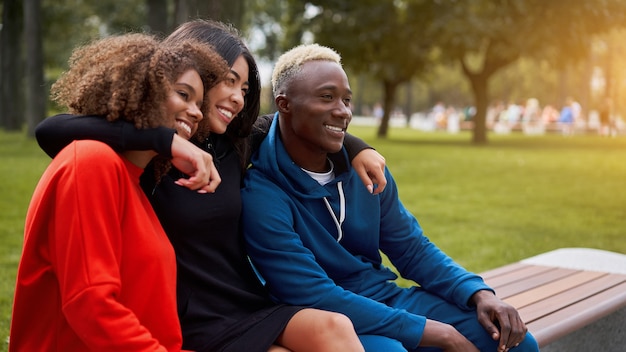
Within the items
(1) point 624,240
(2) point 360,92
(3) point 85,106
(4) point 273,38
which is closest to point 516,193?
(1) point 624,240

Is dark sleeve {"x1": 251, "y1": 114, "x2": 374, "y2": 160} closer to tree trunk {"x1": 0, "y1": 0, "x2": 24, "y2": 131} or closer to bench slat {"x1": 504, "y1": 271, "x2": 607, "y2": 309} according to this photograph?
bench slat {"x1": 504, "y1": 271, "x2": 607, "y2": 309}

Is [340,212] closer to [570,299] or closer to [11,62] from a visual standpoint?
[570,299]

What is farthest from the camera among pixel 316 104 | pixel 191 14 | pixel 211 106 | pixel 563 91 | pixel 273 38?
pixel 563 91

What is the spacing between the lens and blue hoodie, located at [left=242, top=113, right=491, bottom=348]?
2795 millimetres

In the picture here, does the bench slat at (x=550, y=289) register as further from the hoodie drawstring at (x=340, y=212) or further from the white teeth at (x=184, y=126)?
the white teeth at (x=184, y=126)

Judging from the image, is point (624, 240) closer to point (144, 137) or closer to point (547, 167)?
point (144, 137)

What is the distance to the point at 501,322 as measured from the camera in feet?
9.89

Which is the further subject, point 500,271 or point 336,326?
point 500,271

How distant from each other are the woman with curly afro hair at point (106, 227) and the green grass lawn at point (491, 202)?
270 centimetres

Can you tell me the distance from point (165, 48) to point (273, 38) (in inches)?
1654

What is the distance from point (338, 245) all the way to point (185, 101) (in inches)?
37.9

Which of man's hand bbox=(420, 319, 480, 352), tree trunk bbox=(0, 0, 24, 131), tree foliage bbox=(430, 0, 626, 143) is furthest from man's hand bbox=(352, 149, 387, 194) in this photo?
tree trunk bbox=(0, 0, 24, 131)

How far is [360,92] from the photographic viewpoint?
243 feet

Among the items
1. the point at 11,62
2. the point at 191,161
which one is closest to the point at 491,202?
the point at 191,161
